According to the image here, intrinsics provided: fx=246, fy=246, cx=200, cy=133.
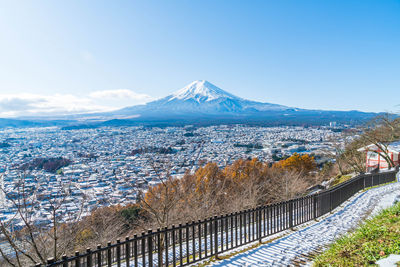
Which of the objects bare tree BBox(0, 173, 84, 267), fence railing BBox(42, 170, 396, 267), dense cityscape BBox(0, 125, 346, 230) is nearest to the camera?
fence railing BBox(42, 170, 396, 267)

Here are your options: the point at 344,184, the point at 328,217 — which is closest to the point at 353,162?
the point at 344,184

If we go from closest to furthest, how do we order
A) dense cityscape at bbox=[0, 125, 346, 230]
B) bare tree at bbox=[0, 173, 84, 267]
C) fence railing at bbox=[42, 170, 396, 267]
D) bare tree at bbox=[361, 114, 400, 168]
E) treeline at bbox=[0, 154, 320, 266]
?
1. fence railing at bbox=[42, 170, 396, 267]
2. bare tree at bbox=[0, 173, 84, 267]
3. treeline at bbox=[0, 154, 320, 266]
4. dense cityscape at bbox=[0, 125, 346, 230]
5. bare tree at bbox=[361, 114, 400, 168]

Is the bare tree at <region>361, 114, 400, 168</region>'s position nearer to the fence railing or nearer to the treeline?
the treeline

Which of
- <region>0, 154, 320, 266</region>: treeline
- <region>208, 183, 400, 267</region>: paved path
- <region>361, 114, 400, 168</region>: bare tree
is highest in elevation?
<region>361, 114, 400, 168</region>: bare tree

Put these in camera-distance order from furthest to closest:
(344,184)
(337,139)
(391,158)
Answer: (337,139) → (391,158) → (344,184)

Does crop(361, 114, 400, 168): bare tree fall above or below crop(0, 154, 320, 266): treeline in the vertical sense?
above

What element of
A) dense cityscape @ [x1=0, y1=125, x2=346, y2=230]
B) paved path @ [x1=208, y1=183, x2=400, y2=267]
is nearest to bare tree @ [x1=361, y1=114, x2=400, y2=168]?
dense cityscape @ [x1=0, y1=125, x2=346, y2=230]

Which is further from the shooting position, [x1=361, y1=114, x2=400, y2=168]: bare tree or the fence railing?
[x1=361, y1=114, x2=400, y2=168]: bare tree

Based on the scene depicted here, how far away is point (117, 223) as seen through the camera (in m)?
12.2

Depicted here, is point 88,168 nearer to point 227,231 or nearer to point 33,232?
point 33,232

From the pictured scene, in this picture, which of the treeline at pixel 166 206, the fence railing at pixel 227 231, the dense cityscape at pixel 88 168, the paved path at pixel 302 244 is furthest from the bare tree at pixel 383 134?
the paved path at pixel 302 244

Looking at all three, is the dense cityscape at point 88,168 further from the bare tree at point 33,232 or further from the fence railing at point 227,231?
the fence railing at point 227,231

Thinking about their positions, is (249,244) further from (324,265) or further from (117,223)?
(117,223)

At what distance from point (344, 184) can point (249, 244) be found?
6.79 meters
